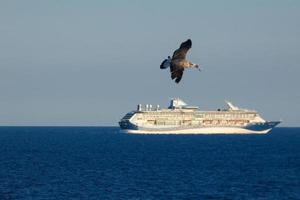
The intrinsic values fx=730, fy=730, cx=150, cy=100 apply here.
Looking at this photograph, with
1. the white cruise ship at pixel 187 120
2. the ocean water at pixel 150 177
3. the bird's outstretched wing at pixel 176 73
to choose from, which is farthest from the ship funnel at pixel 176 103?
the bird's outstretched wing at pixel 176 73

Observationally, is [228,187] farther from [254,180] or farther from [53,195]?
[53,195]

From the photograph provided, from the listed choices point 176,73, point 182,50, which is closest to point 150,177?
point 176,73

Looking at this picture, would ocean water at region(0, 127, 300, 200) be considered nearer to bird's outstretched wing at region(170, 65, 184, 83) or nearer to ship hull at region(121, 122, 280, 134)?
bird's outstretched wing at region(170, 65, 184, 83)

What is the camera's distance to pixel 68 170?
8712 cm

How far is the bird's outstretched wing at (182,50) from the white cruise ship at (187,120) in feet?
532

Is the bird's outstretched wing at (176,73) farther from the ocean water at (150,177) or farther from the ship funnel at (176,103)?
the ship funnel at (176,103)

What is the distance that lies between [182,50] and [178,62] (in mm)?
229

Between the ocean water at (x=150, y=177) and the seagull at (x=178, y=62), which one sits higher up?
the seagull at (x=178, y=62)

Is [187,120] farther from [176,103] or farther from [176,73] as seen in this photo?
[176,73]

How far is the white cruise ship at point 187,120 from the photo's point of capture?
177375 mm

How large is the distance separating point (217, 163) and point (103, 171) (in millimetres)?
20937

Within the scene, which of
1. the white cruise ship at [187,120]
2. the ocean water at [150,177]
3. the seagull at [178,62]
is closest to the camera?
the seagull at [178,62]

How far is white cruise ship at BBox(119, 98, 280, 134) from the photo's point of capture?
582ft

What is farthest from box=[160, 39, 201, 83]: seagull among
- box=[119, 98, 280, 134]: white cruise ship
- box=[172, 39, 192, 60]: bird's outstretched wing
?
box=[119, 98, 280, 134]: white cruise ship
